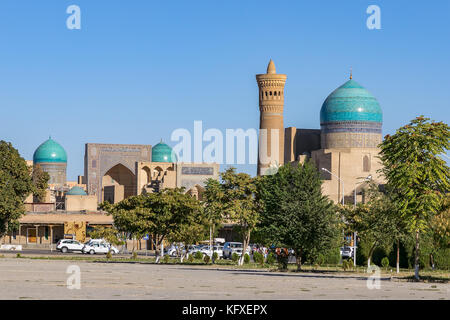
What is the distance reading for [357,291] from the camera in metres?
24.5

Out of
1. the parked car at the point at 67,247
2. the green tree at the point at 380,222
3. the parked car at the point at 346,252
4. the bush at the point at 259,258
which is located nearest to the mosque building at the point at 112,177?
the parked car at the point at 67,247

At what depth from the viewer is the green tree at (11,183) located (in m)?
55.4

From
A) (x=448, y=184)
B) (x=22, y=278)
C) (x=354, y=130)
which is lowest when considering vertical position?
(x=22, y=278)

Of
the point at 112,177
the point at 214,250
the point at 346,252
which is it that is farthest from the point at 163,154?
the point at 346,252

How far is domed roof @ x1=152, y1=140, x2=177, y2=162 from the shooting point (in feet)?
401

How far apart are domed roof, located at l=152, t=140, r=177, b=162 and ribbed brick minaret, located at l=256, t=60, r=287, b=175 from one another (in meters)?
20.9

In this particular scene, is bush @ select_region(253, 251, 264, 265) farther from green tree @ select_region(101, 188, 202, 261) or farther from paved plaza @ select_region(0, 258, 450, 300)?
paved plaza @ select_region(0, 258, 450, 300)

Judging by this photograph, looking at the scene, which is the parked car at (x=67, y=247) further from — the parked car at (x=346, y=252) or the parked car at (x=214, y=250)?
the parked car at (x=346, y=252)

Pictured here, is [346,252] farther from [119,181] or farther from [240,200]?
[119,181]

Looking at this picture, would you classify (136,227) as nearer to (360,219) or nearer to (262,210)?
(262,210)

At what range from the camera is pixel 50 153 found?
132 metres
